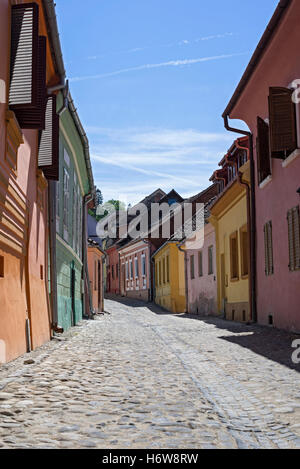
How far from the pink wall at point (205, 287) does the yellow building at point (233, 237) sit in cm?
109

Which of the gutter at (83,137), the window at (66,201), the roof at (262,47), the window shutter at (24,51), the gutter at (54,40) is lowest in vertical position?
the window at (66,201)

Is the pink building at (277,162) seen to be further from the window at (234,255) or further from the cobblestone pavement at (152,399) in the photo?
the window at (234,255)

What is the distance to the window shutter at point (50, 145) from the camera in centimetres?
1062

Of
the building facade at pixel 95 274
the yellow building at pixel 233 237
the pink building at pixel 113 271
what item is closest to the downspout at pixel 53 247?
the yellow building at pixel 233 237

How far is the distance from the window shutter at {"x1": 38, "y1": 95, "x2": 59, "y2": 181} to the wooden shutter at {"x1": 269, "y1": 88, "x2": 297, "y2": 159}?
4.31m

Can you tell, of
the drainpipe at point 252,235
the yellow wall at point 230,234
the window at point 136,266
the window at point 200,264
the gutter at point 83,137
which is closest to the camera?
the gutter at point 83,137

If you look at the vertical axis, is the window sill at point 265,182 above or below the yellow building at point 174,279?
above

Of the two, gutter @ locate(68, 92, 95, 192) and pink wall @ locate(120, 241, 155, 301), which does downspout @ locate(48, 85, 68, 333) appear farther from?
pink wall @ locate(120, 241, 155, 301)

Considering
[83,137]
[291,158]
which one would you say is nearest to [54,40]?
[291,158]

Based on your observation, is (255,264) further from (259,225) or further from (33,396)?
(33,396)

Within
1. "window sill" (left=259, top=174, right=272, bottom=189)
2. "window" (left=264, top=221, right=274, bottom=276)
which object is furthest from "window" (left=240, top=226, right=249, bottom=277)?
"window" (left=264, top=221, right=274, bottom=276)

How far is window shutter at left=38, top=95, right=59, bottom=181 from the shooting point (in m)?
10.6

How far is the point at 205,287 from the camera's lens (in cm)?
2586

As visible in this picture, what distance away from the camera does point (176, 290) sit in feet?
115
